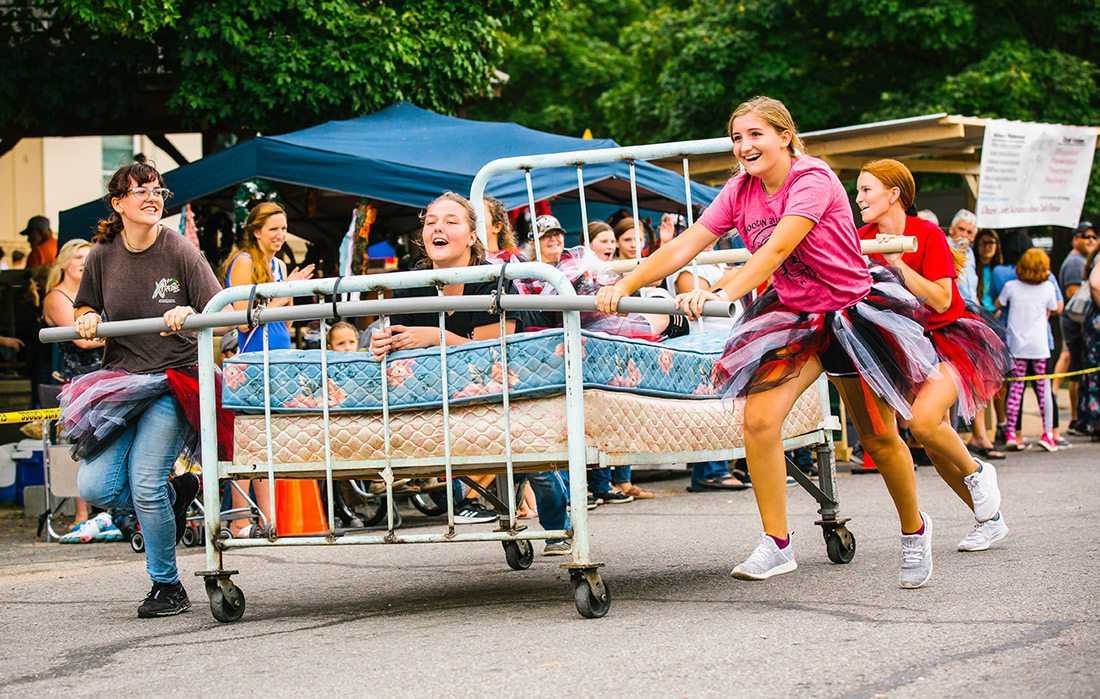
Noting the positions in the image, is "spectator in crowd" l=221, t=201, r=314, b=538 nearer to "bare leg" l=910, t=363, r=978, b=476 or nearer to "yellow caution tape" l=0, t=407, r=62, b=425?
"yellow caution tape" l=0, t=407, r=62, b=425

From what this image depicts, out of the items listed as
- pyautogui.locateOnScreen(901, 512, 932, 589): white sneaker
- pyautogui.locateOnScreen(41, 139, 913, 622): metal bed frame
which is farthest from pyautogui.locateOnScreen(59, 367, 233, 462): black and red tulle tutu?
pyautogui.locateOnScreen(901, 512, 932, 589): white sneaker

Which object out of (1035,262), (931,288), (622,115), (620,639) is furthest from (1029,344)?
(622,115)

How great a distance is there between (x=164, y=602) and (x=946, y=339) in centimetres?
357

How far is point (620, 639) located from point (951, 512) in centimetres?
452

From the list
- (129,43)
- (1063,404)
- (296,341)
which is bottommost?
(1063,404)

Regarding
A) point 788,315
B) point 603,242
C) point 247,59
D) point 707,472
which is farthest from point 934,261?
point 247,59

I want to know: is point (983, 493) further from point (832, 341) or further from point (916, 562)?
point (832, 341)

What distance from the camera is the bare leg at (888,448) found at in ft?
19.2

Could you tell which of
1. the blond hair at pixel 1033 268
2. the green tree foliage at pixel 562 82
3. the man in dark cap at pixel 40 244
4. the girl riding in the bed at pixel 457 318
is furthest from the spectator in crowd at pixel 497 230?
the green tree foliage at pixel 562 82

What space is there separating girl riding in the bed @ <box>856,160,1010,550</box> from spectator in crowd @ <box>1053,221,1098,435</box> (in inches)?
327

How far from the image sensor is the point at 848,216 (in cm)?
562

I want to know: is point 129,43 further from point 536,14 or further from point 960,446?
point 960,446

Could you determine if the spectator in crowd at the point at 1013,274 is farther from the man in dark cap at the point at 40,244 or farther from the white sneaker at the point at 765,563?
the man in dark cap at the point at 40,244

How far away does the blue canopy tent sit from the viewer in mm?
10656
